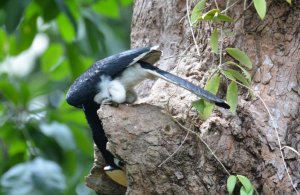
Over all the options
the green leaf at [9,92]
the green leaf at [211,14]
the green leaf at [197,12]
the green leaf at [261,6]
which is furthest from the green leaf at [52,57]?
the green leaf at [261,6]

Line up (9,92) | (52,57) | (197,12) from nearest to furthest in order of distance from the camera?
(197,12)
(9,92)
(52,57)

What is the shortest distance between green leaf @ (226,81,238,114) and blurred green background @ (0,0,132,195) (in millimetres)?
1458

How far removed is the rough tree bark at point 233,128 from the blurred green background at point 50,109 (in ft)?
3.74

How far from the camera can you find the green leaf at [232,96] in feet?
9.95

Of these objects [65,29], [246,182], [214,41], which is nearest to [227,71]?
[214,41]

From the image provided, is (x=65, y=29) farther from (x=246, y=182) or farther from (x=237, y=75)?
(x=246, y=182)

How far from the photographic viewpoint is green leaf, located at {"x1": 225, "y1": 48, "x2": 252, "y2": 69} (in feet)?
10.2

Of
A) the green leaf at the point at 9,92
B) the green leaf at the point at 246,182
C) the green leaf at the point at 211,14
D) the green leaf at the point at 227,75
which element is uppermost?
the green leaf at the point at 211,14

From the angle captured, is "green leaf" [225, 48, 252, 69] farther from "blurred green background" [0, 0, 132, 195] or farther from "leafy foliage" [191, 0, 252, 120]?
"blurred green background" [0, 0, 132, 195]

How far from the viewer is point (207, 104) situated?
10.0ft

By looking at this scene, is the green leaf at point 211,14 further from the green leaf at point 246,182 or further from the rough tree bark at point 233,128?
the green leaf at point 246,182

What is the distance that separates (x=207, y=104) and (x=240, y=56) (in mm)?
244

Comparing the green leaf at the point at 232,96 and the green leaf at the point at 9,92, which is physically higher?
the green leaf at the point at 232,96

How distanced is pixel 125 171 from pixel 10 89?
4.93ft
